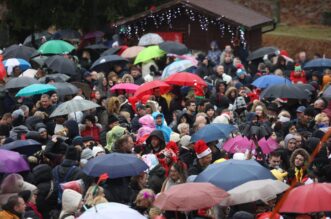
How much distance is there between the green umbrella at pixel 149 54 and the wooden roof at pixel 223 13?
5.21m

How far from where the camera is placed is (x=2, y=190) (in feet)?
47.2

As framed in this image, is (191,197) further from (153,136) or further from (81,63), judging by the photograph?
(81,63)

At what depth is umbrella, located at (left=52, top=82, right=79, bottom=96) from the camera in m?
22.8

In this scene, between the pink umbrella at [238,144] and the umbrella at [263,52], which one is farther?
the umbrella at [263,52]

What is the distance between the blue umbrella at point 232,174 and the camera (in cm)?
1416

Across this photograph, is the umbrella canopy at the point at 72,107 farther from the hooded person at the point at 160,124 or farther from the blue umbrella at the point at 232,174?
the blue umbrella at the point at 232,174

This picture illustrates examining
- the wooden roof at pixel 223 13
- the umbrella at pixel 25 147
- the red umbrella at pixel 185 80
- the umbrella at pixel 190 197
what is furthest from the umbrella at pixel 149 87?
the wooden roof at pixel 223 13

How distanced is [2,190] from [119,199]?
1.56m

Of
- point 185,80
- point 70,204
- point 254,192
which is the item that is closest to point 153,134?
point 70,204

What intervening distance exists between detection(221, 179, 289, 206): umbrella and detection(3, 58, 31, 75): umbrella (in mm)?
13936

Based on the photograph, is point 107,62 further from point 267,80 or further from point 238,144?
point 238,144

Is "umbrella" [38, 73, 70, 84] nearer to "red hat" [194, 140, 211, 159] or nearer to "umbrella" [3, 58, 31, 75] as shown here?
"umbrella" [3, 58, 31, 75]

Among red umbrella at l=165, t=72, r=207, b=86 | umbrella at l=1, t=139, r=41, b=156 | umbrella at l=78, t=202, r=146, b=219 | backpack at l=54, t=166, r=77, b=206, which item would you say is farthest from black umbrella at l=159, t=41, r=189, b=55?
umbrella at l=78, t=202, r=146, b=219

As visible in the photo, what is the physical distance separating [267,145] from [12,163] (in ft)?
13.4
